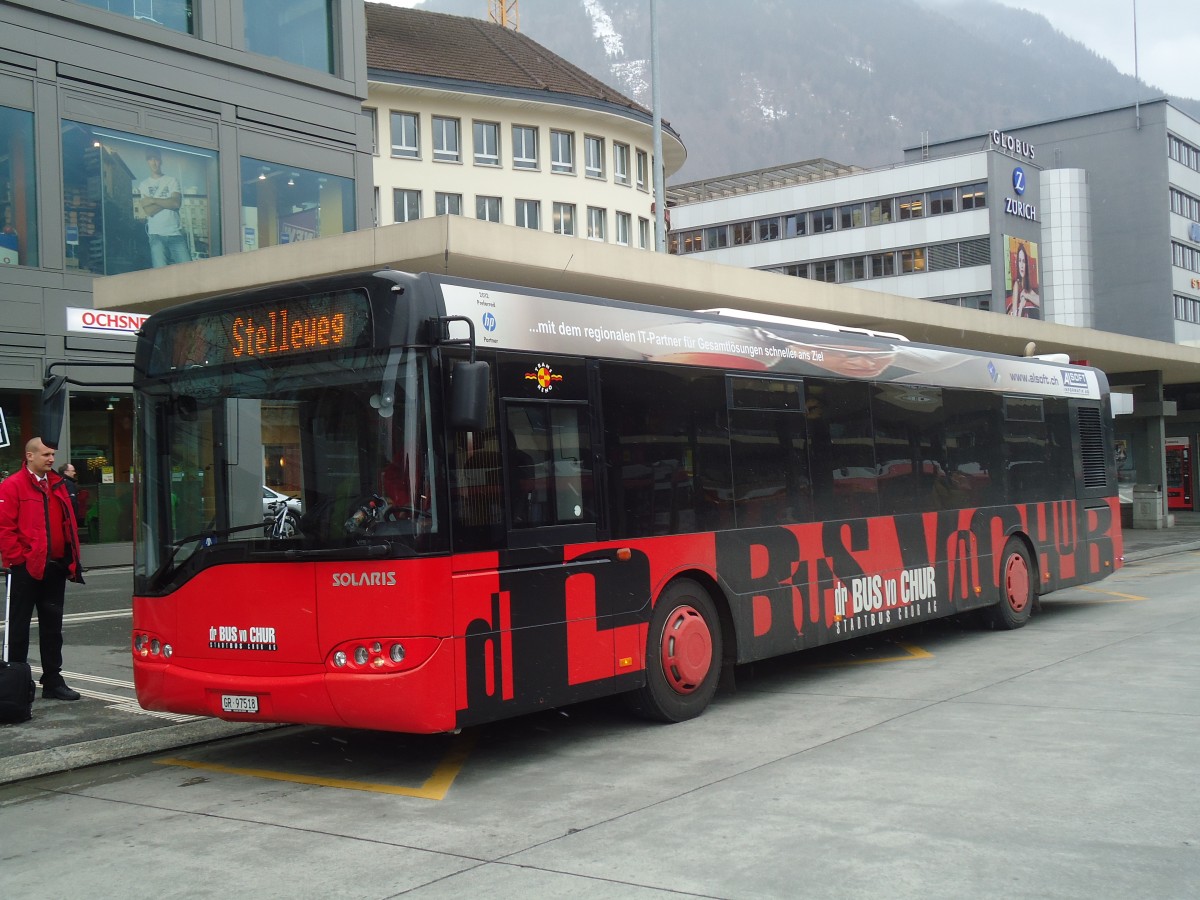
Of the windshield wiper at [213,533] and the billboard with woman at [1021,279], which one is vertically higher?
the billboard with woman at [1021,279]

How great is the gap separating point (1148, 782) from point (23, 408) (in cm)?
2077

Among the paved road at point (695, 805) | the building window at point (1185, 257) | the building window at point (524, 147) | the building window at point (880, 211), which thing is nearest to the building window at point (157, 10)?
the paved road at point (695, 805)

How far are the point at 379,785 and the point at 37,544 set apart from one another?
3.83 meters

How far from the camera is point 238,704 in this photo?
24.1 feet

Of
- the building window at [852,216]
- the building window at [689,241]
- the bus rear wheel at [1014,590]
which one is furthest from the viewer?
the building window at [689,241]

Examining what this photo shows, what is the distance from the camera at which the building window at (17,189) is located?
853 inches

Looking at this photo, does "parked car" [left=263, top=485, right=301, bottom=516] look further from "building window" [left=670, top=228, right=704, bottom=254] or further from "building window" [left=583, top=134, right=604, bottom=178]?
"building window" [left=670, top=228, right=704, bottom=254]

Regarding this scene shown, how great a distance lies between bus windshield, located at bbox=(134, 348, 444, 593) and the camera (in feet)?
22.8

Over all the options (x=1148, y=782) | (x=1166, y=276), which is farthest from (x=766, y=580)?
(x=1166, y=276)

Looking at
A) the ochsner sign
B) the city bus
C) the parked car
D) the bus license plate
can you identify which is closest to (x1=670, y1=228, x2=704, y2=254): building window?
the ochsner sign

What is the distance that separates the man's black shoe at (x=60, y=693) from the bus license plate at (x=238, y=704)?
10.5 feet

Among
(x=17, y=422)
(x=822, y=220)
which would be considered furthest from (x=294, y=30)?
(x=822, y=220)

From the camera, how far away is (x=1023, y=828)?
18.8ft

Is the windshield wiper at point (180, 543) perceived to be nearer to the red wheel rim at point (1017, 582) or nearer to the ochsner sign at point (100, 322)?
the red wheel rim at point (1017, 582)
